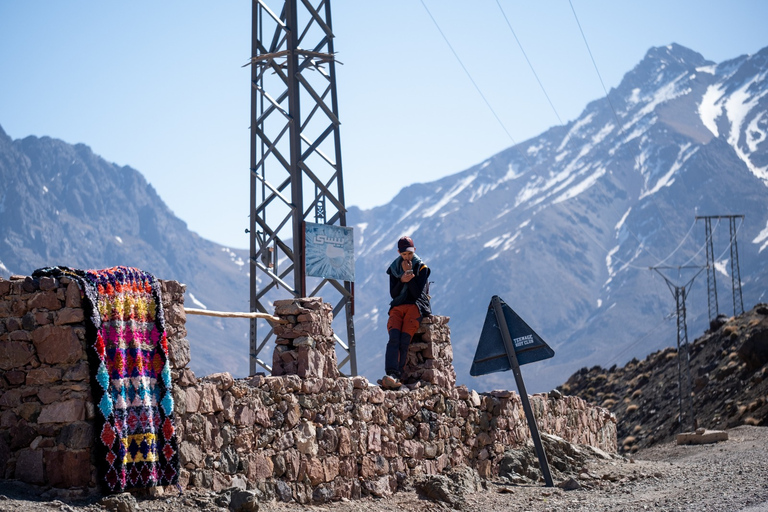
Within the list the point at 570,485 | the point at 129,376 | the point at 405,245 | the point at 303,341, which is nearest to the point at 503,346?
the point at 405,245

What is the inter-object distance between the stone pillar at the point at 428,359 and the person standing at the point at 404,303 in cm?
30

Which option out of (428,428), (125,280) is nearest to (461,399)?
(428,428)

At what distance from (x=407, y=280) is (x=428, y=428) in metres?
1.70

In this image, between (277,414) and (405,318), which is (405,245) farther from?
(277,414)

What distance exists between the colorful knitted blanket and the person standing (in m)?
4.12

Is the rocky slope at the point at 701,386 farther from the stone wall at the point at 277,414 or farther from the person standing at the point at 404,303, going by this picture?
the person standing at the point at 404,303

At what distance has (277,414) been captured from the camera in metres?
9.33

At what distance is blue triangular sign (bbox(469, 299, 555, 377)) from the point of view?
36.5 ft

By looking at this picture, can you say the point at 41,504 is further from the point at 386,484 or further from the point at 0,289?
the point at 386,484

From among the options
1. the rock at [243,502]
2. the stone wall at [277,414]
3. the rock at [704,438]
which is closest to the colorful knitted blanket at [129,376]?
the stone wall at [277,414]

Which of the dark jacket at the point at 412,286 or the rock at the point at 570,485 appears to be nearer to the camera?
the rock at the point at 570,485

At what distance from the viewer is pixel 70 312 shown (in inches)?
300

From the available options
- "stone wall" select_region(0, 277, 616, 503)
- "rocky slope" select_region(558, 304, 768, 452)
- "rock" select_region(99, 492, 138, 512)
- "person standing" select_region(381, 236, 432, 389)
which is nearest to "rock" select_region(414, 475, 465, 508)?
"stone wall" select_region(0, 277, 616, 503)

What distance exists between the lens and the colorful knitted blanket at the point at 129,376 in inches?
298
